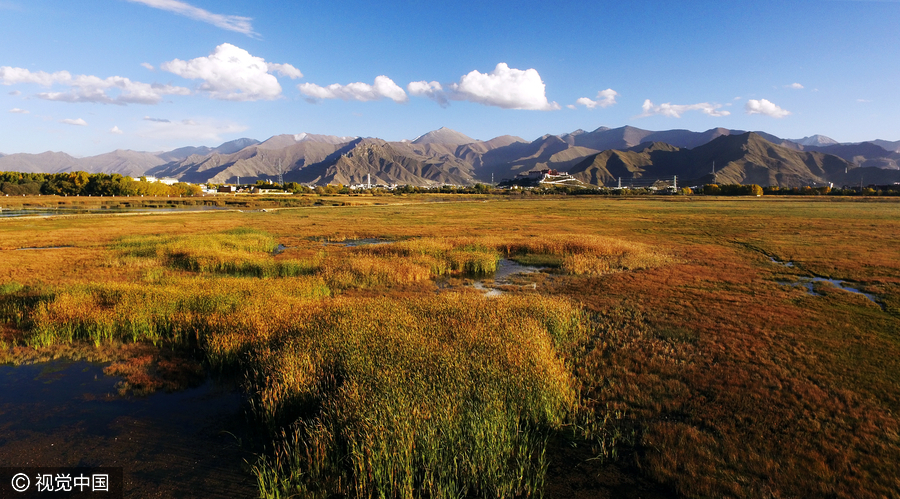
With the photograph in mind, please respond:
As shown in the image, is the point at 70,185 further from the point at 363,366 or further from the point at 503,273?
the point at 363,366

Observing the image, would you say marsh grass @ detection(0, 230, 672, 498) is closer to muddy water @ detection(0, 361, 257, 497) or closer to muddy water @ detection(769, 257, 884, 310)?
muddy water @ detection(0, 361, 257, 497)

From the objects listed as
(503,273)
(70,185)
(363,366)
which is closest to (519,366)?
(363,366)

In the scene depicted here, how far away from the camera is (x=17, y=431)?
9305 millimetres

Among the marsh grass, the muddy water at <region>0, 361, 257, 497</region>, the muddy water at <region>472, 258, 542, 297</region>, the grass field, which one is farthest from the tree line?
the muddy water at <region>0, 361, 257, 497</region>

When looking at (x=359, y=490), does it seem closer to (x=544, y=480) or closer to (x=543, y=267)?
(x=544, y=480)

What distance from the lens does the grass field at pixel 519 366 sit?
7.53 meters

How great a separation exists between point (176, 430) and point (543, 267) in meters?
24.6

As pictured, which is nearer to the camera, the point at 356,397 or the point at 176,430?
the point at 356,397

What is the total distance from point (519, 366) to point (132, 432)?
911cm

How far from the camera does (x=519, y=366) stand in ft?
34.5

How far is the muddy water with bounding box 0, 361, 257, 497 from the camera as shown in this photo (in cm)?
791

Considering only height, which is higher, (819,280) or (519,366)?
(519,366)

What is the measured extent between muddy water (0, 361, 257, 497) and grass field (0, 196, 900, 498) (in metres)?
0.75

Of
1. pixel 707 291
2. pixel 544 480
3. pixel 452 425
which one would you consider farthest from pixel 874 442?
pixel 707 291
